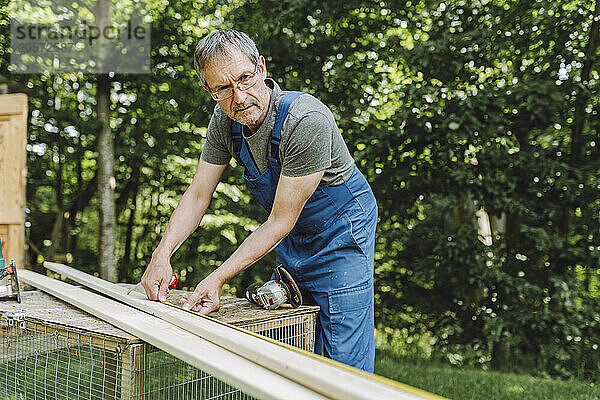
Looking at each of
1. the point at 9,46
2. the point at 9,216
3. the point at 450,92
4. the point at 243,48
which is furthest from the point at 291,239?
the point at 9,46

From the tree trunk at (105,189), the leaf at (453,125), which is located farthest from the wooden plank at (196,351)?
the tree trunk at (105,189)

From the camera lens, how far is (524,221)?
15.6 feet

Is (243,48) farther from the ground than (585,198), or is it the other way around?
(243,48)

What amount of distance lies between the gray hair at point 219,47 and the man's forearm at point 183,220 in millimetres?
601

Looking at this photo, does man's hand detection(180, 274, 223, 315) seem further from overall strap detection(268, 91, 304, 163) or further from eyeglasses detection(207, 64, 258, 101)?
eyeglasses detection(207, 64, 258, 101)

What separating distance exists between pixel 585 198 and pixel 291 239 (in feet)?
10.5

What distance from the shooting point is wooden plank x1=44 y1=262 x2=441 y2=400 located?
3.36 ft

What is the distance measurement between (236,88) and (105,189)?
4155 mm

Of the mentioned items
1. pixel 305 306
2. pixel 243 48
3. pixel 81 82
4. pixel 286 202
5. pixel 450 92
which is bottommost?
pixel 305 306

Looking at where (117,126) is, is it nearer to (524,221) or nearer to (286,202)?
(524,221)

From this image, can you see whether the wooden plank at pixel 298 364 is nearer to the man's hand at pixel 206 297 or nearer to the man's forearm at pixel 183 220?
the man's hand at pixel 206 297

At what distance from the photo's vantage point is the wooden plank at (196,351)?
112 centimetres

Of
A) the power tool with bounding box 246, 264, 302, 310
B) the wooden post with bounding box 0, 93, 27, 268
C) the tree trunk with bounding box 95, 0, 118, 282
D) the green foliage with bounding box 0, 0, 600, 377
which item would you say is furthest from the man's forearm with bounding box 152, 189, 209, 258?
the tree trunk with bounding box 95, 0, 118, 282

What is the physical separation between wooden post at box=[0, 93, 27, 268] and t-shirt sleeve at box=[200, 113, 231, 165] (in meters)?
2.86
